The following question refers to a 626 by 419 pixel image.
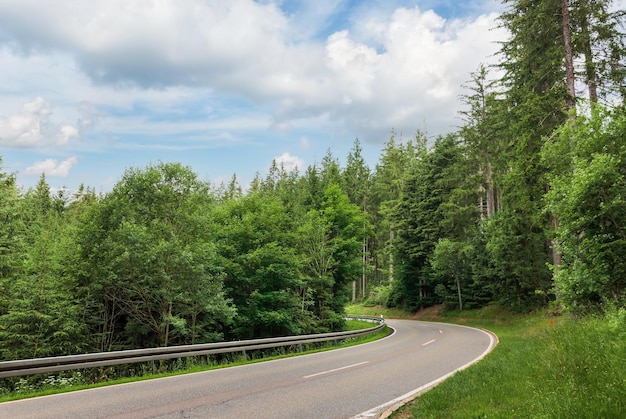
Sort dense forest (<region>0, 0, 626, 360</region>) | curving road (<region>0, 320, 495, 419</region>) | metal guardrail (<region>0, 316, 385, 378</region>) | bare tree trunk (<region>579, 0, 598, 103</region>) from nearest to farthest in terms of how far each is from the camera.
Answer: curving road (<region>0, 320, 495, 419</region>)
metal guardrail (<region>0, 316, 385, 378</region>)
dense forest (<region>0, 0, 626, 360</region>)
bare tree trunk (<region>579, 0, 598, 103</region>)

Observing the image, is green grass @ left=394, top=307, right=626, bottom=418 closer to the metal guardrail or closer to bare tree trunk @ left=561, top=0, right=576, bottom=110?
the metal guardrail

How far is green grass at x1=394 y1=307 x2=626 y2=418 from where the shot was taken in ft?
15.6

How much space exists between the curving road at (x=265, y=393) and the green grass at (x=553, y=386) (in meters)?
1.05

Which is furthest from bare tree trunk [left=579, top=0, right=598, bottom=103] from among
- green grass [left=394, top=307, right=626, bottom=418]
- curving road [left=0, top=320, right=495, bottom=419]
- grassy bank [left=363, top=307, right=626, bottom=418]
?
curving road [left=0, top=320, right=495, bottom=419]

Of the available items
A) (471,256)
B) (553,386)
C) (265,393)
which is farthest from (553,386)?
(471,256)

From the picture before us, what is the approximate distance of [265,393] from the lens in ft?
27.2

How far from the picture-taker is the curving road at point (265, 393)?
691cm

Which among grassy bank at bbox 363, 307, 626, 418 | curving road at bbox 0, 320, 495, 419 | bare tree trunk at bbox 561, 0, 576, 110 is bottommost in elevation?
curving road at bbox 0, 320, 495, 419

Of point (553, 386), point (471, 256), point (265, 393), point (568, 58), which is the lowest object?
point (265, 393)

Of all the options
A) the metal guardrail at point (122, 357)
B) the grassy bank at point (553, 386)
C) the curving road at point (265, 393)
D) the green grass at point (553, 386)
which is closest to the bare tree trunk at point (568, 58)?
the green grass at point (553, 386)

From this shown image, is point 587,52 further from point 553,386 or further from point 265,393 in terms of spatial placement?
point 265,393

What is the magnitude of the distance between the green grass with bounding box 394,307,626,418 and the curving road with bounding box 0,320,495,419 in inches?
41.4

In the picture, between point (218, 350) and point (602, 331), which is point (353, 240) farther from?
point (602, 331)

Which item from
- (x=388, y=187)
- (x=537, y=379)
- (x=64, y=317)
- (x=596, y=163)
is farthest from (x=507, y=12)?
(x=388, y=187)
